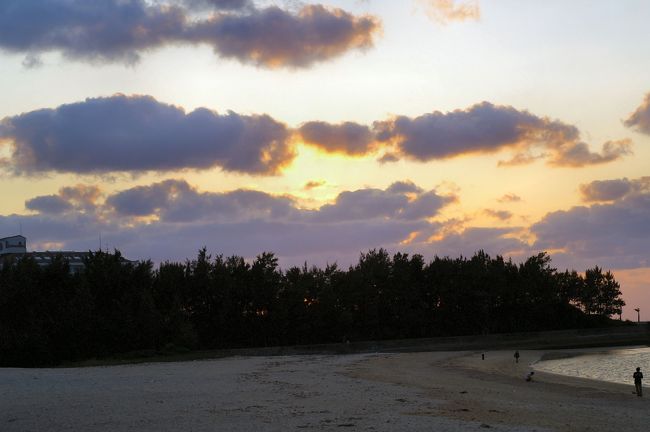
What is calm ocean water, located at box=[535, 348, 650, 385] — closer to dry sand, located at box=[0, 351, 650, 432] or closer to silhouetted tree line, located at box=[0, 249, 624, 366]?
dry sand, located at box=[0, 351, 650, 432]

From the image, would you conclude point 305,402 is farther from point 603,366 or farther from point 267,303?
point 267,303

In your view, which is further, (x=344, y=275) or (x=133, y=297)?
(x=344, y=275)

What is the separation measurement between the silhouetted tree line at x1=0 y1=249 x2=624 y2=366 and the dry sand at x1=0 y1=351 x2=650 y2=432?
19.5 metres

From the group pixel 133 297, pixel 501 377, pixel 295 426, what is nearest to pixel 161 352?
pixel 133 297

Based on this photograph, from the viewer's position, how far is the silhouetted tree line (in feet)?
182

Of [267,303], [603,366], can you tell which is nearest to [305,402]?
[603,366]

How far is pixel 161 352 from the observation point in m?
57.6

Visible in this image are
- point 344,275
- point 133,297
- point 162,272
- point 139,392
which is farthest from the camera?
point 344,275

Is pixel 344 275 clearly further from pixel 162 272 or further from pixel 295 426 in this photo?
pixel 295 426

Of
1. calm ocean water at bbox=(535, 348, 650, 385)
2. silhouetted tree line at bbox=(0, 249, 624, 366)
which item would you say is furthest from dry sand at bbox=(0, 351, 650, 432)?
silhouetted tree line at bbox=(0, 249, 624, 366)

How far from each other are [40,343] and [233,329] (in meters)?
23.6

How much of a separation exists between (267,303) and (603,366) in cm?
3646

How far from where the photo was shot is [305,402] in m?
23.6

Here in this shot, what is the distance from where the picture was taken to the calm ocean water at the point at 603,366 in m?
47.0
